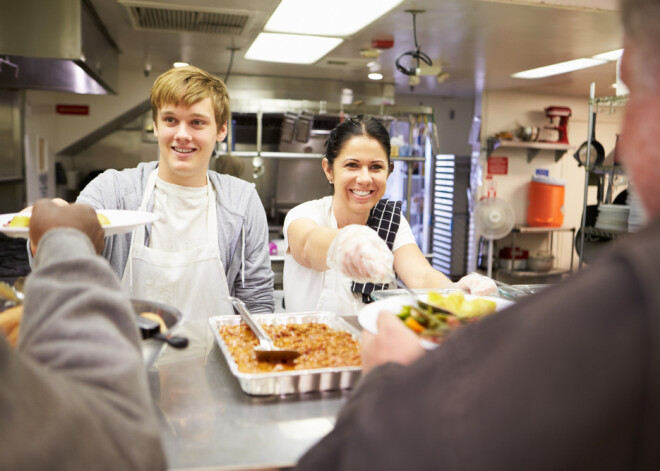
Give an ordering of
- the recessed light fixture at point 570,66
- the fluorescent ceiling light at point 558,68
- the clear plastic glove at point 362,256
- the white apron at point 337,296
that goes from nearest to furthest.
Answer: the clear plastic glove at point 362,256 → the white apron at point 337,296 → the recessed light fixture at point 570,66 → the fluorescent ceiling light at point 558,68

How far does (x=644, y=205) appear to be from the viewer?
2.00 feet

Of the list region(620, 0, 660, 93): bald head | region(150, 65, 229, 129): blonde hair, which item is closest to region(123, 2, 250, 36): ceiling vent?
region(150, 65, 229, 129): blonde hair

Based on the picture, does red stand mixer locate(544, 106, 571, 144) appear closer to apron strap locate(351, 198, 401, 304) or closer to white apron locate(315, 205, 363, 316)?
apron strap locate(351, 198, 401, 304)

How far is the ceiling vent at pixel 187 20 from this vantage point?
3516 millimetres

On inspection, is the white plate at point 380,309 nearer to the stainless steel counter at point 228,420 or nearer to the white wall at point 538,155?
the stainless steel counter at point 228,420

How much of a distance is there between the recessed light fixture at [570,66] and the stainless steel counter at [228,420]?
4878 mm

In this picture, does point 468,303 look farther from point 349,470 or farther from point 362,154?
point 362,154

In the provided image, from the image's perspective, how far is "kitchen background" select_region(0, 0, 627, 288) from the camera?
11.8 feet

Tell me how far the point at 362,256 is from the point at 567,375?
944 mm

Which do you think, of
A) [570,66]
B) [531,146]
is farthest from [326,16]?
[531,146]

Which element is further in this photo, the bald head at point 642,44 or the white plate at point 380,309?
the white plate at point 380,309

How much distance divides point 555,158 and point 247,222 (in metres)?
7.12

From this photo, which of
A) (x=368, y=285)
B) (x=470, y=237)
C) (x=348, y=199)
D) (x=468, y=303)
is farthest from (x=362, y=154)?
(x=470, y=237)

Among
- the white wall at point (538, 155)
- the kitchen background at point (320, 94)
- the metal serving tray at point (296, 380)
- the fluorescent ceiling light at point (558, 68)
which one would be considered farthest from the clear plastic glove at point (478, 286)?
the white wall at point (538, 155)
